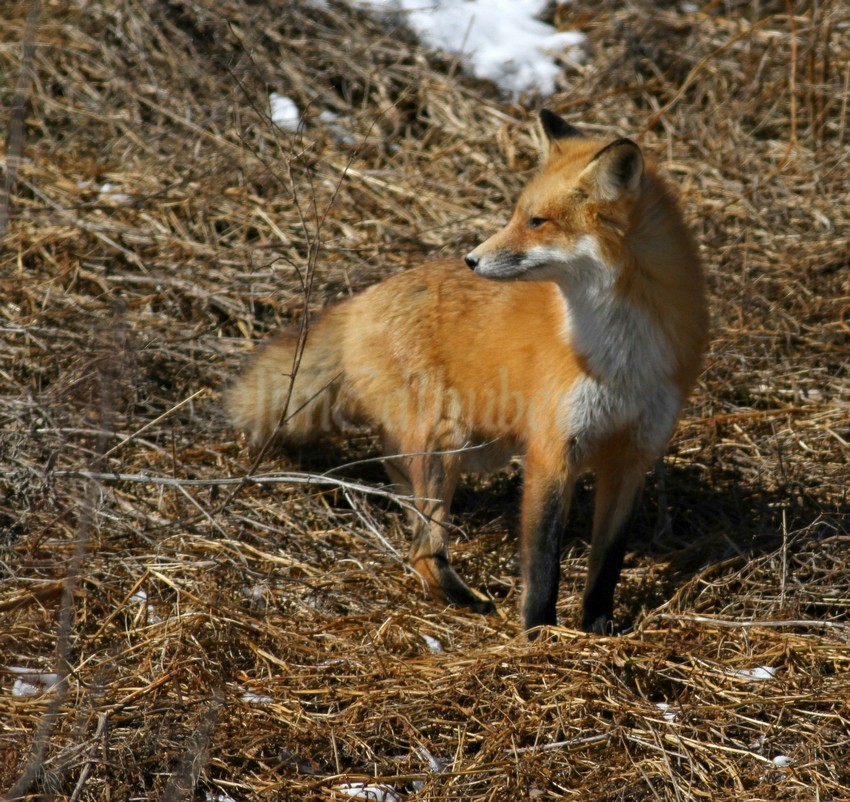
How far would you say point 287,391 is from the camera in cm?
475

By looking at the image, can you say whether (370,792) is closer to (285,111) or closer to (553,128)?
(553,128)

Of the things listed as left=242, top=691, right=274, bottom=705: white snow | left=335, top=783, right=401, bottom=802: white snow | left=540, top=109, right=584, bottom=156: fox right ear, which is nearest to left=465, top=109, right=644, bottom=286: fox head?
left=540, top=109, right=584, bottom=156: fox right ear

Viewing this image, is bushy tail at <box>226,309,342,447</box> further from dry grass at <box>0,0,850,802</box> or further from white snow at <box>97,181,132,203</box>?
white snow at <box>97,181,132,203</box>

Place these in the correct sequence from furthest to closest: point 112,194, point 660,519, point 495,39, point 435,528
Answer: point 495,39 < point 112,194 < point 660,519 < point 435,528

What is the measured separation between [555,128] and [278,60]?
11.6 ft

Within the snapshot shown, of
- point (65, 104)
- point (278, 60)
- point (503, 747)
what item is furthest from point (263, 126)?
point (503, 747)

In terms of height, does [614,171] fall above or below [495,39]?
above

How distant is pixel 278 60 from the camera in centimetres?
723

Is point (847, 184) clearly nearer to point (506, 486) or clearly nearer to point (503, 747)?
point (506, 486)

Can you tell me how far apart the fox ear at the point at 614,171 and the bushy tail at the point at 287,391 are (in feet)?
5.22

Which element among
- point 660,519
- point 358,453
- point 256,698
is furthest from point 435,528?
point 256,698

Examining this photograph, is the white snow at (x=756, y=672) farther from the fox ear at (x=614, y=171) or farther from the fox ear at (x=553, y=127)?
the fox ear at (x=553, y=127)

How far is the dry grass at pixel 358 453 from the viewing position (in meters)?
3.19

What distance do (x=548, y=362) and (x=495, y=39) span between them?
14.9ft
